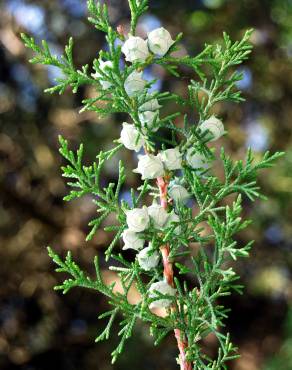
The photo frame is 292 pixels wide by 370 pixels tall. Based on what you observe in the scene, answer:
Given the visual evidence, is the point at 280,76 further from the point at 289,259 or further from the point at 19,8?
the point at 19,8

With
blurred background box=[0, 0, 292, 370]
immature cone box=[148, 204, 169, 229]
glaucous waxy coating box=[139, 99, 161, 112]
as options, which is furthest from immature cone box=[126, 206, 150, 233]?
blurred background box=[0, 0, 292, 370]

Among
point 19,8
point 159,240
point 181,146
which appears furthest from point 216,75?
point 19,8

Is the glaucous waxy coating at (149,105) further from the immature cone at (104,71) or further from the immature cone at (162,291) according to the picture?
the immature cone at (162,291)

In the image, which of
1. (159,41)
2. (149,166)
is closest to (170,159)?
(149,166)

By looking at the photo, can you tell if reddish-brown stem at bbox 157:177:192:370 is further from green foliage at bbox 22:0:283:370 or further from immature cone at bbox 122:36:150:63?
immature cone at bbox 122:36:150:63

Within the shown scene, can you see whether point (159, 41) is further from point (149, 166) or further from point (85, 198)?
point (85, 198)
